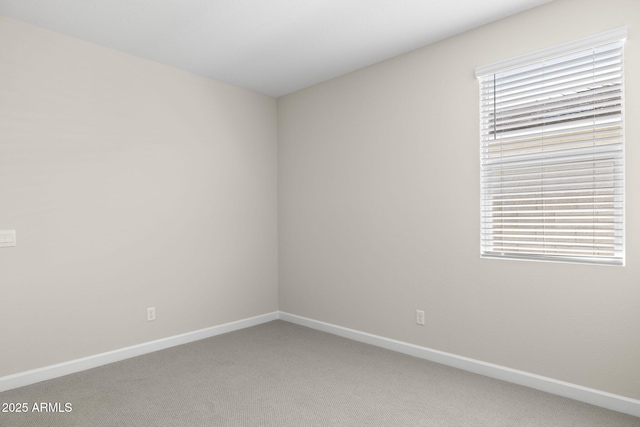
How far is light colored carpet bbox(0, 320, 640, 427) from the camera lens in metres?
2.33

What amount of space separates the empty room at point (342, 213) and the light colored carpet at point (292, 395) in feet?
0.07

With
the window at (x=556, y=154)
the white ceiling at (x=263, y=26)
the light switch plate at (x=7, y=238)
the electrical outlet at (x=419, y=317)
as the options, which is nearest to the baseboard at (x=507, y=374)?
the electrical outlet at (x=419, y=317)

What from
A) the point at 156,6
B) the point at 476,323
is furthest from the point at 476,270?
the point at 156,6

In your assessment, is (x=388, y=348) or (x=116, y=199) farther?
(x=388, y=348)

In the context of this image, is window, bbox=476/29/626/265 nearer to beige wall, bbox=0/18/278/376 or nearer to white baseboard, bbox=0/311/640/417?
white baseboard, bbox=0/311/640/417

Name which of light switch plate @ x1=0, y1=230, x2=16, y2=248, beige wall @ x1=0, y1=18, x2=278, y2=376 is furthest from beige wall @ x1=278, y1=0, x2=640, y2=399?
light switch plate @ x1=0, y1=230, x2=16, y2=248

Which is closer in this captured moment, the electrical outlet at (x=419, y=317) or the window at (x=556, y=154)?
the window at (x=556, y=154)

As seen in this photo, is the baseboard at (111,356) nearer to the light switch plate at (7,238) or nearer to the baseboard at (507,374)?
the light switch plate at (7,238)

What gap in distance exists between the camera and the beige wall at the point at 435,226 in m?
2.47

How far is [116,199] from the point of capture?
131 inches

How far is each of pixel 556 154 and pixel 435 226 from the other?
1.01 m

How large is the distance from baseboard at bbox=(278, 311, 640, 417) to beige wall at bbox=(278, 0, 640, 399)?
49mm

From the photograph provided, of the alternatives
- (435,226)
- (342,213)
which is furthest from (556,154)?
(342,213)

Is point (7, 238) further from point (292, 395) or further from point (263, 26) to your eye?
point (263, 26)
